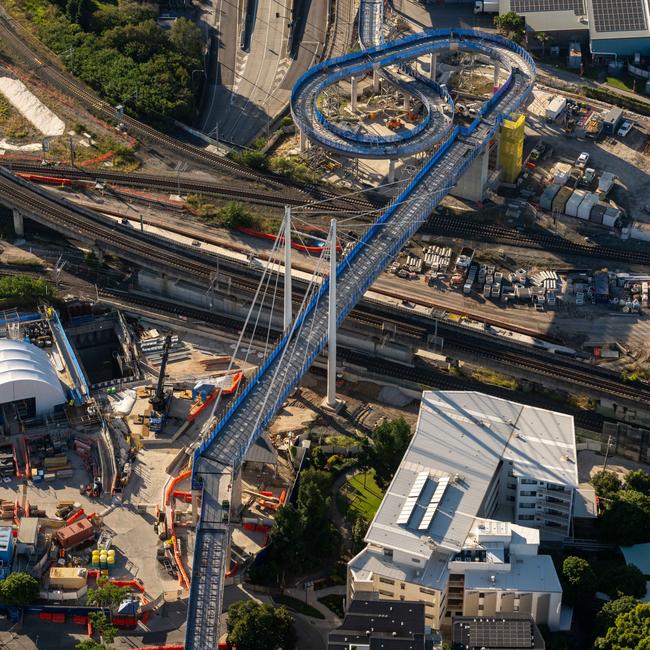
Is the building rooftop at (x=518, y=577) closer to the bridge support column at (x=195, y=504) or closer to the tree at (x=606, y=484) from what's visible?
the tree at (x=606, y=484)

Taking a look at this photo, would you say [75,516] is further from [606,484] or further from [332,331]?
[606,484]

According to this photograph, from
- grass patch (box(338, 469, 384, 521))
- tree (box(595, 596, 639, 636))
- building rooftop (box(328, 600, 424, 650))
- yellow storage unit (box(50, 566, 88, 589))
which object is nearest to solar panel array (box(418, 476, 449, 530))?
building rooftop (box(328, 600, 424, 650))

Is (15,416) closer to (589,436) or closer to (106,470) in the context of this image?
(106,470)

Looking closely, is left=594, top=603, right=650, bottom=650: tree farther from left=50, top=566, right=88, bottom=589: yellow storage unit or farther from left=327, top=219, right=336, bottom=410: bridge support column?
left=50, top=566, right=88, bottom=589: yellow storage unit

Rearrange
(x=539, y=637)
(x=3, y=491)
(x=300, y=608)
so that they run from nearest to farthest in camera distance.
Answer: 1. (x=539, y=637)
2. (x=300, y=608)
3. (x=3, y=491)

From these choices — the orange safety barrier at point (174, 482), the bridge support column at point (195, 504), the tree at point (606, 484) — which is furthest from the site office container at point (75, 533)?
the tree at point (606, 484)

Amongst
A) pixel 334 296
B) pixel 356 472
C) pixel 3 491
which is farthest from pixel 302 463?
pixel 3 491
